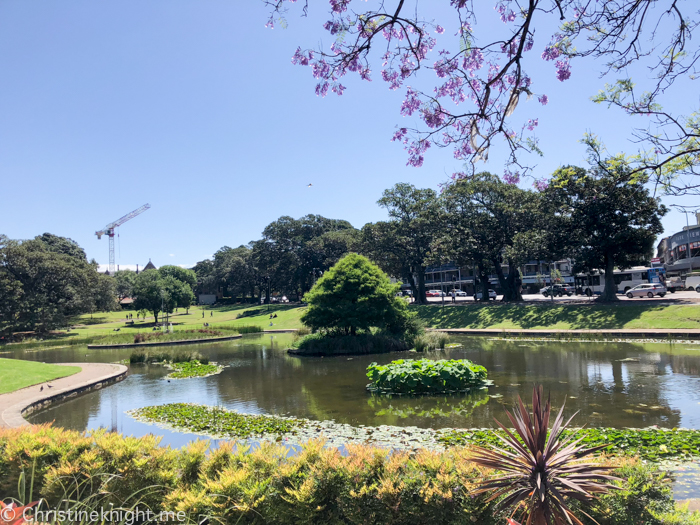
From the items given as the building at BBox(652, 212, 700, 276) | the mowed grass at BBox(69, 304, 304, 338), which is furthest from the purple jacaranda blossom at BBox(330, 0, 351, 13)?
the building at BBox(652, 212, 700, 276)

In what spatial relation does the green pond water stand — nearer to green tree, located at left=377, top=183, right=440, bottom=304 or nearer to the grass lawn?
the grass lawn

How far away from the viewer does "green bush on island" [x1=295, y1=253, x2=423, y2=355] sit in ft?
84.5

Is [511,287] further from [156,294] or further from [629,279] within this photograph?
[156,294]

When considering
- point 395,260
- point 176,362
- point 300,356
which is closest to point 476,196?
point 395,260

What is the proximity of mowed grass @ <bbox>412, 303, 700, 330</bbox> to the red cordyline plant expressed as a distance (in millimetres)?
27187

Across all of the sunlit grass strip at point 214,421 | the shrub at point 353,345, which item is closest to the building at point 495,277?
the shrub at point 353,345

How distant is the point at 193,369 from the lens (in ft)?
68.0

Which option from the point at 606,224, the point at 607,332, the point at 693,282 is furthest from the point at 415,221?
the point at 693,282

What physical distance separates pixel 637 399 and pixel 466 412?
4.62 meters

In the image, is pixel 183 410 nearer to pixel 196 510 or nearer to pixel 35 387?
pixel 35 387

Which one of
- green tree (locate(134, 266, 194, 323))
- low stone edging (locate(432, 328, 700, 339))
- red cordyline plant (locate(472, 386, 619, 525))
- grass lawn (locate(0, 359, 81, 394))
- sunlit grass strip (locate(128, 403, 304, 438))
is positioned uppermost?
green tree (locate(134, 266, 194, 323))

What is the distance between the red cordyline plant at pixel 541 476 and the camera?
3682mm

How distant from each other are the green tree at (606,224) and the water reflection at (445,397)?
13595mm

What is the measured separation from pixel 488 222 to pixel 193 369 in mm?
32638
